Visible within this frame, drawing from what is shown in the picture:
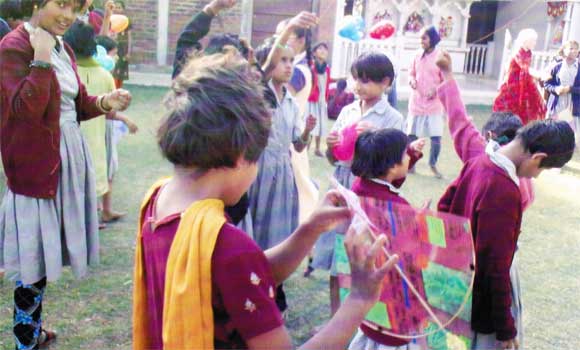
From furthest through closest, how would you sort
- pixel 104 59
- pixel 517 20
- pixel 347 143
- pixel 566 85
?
pixel 517 20
pixel 566 85
pixel 104 59
pixel 347 143

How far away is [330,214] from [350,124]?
170 centimetres

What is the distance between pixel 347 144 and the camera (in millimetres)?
2943

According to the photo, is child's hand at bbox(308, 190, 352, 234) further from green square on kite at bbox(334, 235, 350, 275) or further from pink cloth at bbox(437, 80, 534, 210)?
Answer: pink cloth at bbox(437, 80, 534, 210)

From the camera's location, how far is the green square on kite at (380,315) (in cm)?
167

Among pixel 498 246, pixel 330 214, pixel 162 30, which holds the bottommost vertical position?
pixel 498 246

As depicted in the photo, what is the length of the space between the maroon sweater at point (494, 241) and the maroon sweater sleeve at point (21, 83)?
170cm

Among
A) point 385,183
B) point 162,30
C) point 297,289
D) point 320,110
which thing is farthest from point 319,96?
point 162,30

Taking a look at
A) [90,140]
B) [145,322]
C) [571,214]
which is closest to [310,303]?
[90,140]

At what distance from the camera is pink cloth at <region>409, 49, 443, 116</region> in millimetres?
6836

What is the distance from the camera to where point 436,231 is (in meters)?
1.58

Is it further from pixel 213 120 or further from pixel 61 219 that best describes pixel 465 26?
pixel 213 120

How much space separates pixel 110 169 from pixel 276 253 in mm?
3533

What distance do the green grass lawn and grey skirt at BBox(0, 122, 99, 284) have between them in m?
0.40

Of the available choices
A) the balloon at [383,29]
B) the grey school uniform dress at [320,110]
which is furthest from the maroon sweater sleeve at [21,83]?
the balloon at [383,29]
